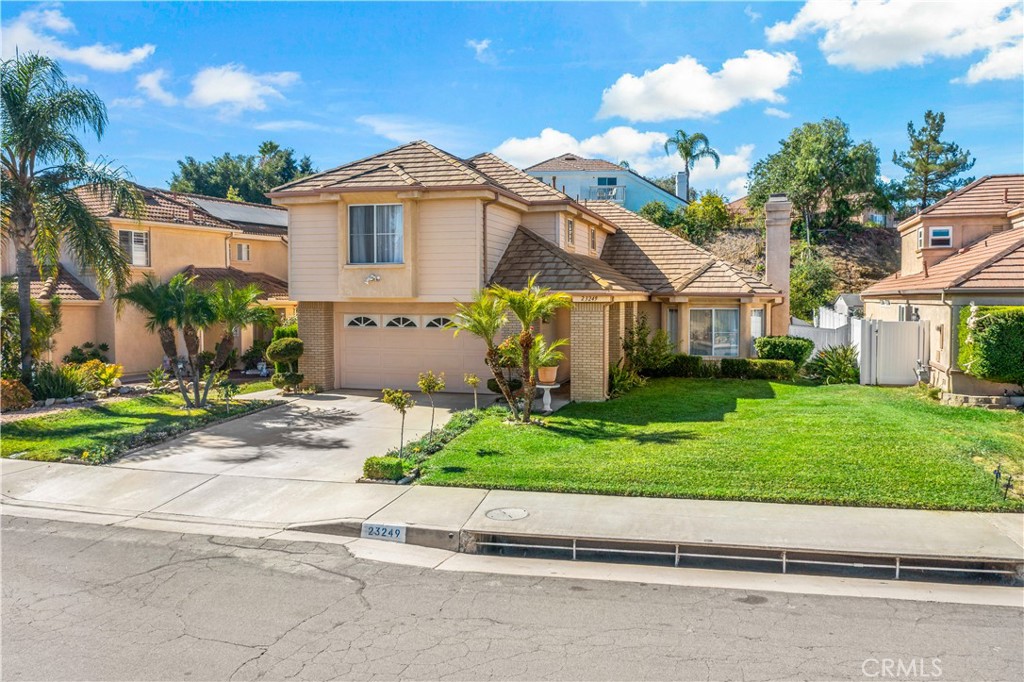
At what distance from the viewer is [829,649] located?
6316 millimetres

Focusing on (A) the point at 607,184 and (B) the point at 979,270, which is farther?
(A) the point at 607,184

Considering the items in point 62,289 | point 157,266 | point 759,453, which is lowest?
point 759,453

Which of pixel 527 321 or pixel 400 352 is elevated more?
pixel 527 321

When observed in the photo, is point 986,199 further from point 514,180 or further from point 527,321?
point 527,321

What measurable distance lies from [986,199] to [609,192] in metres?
30.3

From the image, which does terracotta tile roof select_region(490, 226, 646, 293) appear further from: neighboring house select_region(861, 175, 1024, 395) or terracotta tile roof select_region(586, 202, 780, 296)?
neighboring house select_region(861, 175, 1024, 395)

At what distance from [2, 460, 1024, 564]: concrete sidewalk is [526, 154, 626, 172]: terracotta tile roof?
45.3 metres

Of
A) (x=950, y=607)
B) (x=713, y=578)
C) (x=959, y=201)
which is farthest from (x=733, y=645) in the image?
(x=959, y=201)

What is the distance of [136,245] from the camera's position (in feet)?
81.7

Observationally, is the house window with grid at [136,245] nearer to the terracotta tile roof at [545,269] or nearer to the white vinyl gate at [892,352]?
the terracotta tile roof at [545,269]

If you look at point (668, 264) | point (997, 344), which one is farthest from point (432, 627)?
point (668, 264)

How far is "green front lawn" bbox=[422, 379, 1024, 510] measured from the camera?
1051cm

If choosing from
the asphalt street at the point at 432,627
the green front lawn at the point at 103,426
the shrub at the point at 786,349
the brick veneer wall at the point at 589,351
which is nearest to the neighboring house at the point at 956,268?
the shrub at the point at 786,349

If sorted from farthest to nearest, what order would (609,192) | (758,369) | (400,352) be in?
(609,192) < (758,369) < (400,352)
